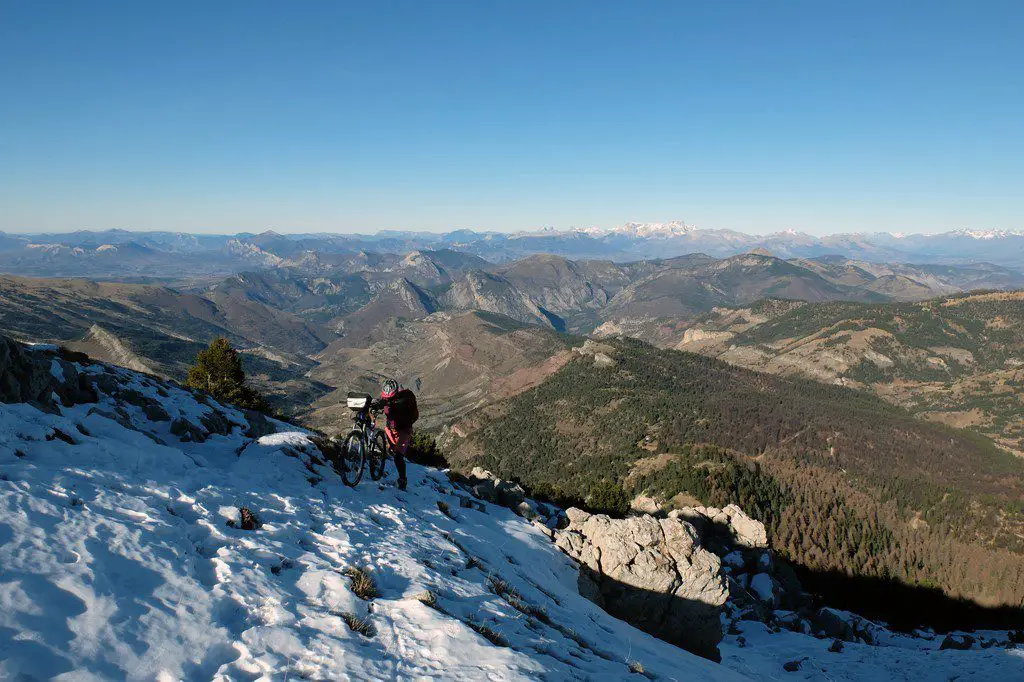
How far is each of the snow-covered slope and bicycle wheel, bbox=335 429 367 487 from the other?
468 mm

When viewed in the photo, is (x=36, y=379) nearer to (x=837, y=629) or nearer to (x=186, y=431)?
(x=186, y=431)

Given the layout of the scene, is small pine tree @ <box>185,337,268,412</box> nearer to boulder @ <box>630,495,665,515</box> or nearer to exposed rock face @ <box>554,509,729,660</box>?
boulder @ <box>630,495,665,515</box>

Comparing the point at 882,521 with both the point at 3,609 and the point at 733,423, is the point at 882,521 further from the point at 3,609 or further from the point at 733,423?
the point at 3,609

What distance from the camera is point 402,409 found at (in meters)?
16.2

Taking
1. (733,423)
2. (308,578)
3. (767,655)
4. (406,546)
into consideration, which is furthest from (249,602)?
(733,423)

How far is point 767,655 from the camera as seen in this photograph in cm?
2559

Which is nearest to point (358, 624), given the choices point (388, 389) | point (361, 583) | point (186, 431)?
point (361, 583)

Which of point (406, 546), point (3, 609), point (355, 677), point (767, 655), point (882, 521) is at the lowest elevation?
point (882, 521)

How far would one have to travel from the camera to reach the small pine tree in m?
57.0

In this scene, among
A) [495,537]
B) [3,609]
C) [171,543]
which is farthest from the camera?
[495,537]

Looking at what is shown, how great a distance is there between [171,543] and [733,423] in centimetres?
19998

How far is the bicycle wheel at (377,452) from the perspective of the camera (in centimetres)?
1724

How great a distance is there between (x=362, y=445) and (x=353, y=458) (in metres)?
0.72

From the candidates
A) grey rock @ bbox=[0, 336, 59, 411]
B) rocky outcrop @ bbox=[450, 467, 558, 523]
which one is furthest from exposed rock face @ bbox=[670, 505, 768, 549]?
grey rock @ bbox=[0, 336, 59, 411]
